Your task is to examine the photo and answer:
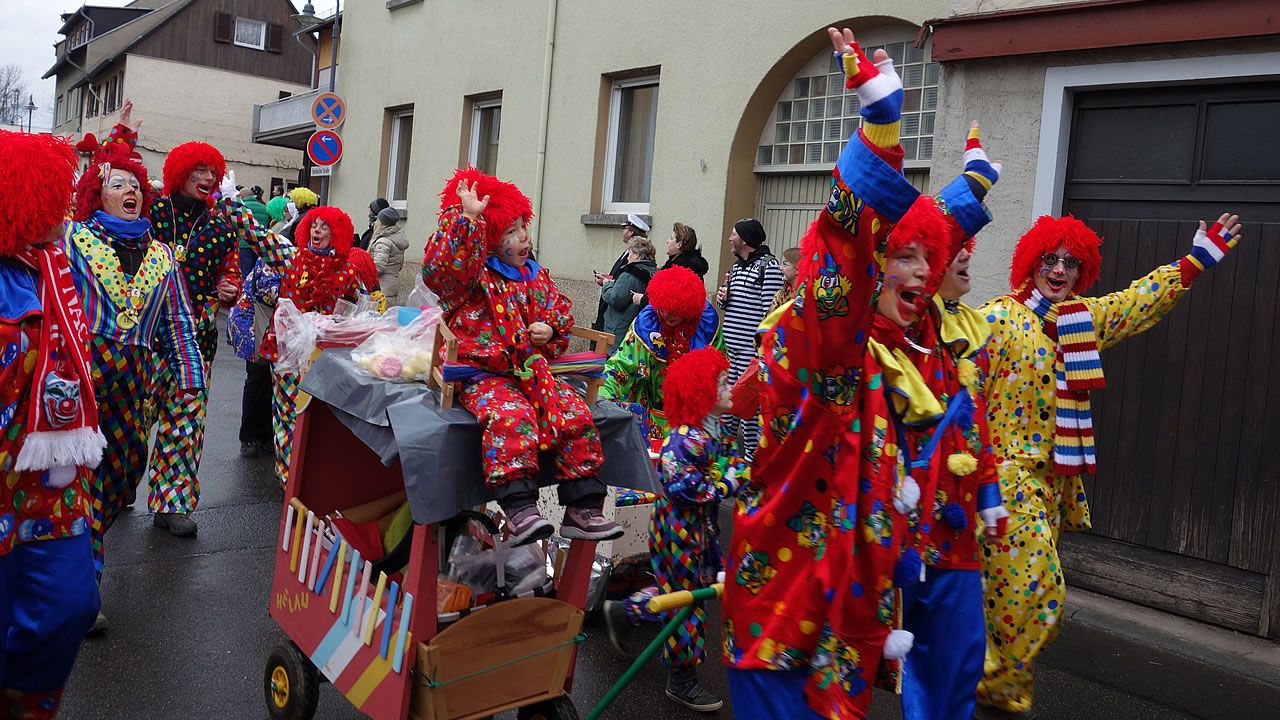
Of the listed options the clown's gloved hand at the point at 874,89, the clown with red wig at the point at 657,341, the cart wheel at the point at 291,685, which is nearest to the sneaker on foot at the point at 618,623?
the clown's gloved hand at the point at 874,89

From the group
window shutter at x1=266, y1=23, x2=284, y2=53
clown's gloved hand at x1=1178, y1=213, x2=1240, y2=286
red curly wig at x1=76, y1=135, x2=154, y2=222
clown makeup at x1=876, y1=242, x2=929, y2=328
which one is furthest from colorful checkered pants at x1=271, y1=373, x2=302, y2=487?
window shutter at x1=266, y1=23, x2=284, y2=53

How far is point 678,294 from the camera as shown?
15.1ft

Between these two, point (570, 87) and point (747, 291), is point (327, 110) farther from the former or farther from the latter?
point (747, 291)

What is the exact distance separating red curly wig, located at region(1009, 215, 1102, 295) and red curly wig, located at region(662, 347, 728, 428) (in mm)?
1619

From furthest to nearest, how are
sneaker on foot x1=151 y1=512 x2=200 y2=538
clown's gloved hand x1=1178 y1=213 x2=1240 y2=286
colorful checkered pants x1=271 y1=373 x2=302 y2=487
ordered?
1. colorful checkered pants x1=271 y1=373 x2=302 y2=487
2. sneaker on foot x1=151 y1=512 x2=200 y2=538
3. clown's gloved hand x1=1178 y1=213 x2=1240 y2=286

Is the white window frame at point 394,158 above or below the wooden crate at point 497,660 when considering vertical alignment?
above

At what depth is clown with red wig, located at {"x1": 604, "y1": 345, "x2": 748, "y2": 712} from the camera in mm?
3893

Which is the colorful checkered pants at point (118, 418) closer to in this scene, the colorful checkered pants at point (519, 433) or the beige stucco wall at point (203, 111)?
the colorful checkered pants at point (519, 433)

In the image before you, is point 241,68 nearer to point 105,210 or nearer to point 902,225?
point 105,210

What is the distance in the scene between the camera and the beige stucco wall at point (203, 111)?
38812 millimetres

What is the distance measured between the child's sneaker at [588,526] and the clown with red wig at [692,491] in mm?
607

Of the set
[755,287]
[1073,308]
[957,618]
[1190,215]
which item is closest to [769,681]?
[957,618]

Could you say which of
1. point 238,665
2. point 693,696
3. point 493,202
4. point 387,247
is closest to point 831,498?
point 493,202

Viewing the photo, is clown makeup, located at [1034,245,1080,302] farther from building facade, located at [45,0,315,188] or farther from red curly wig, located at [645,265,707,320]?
building facade, located at [45,0,315,188]
